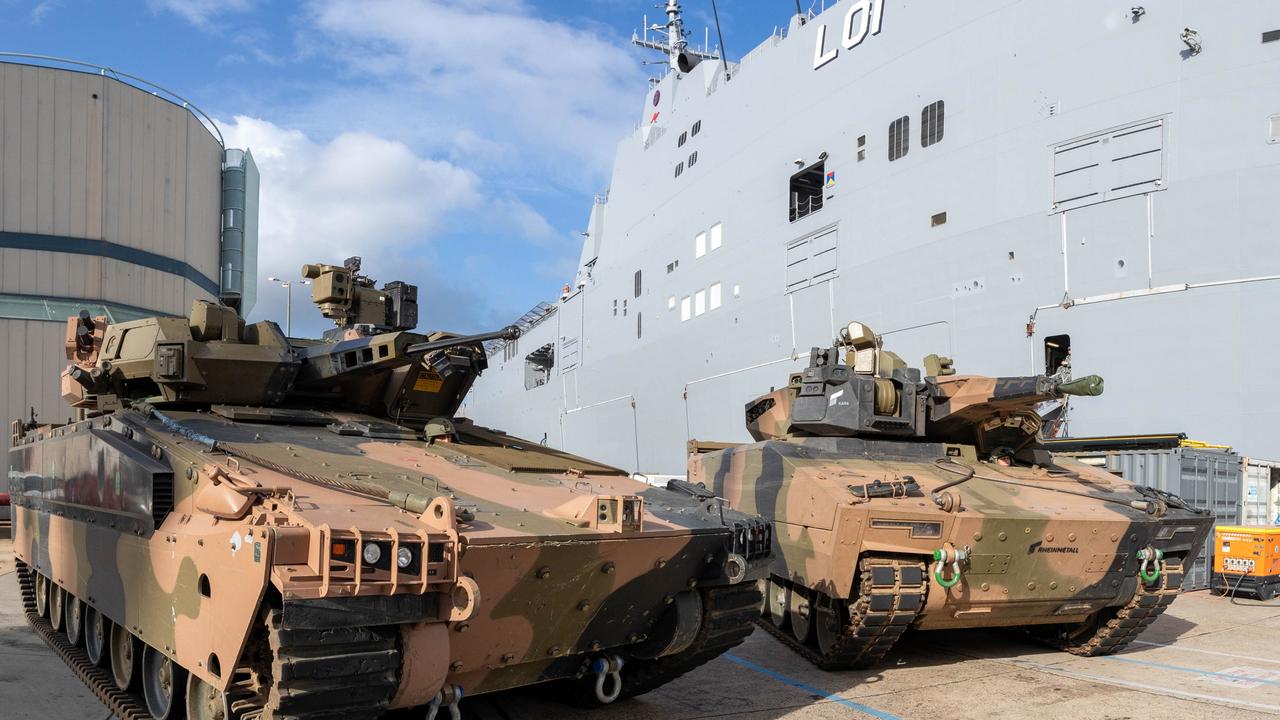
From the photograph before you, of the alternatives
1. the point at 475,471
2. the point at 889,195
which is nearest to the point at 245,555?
the point at 475,471

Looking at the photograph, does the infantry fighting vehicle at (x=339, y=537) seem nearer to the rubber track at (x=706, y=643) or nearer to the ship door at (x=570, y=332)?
the rubber track at (x=706, y=643)

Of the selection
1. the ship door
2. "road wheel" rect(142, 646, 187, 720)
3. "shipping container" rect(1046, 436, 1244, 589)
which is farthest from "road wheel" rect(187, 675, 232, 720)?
the ship door

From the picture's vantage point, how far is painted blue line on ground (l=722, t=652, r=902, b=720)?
707 centimetres

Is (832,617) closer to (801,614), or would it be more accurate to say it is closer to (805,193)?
(801,614)

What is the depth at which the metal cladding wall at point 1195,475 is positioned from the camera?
44.2 feet

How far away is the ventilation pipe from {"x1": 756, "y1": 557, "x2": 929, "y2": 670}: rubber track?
17.9 m

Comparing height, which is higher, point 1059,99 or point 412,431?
point 1059,99

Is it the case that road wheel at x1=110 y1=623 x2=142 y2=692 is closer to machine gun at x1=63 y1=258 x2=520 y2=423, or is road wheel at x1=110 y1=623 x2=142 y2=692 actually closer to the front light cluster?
machine gun at x1=63 y1=258 x2=520 y2=423

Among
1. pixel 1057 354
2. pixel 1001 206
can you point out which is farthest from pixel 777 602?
pixel 1001 206

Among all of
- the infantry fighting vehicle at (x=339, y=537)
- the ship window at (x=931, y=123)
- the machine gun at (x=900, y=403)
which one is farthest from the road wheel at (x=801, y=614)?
the ship window at (x=931, y=123)

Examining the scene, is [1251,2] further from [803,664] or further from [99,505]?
[99,505]

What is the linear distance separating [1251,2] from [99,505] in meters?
15.6

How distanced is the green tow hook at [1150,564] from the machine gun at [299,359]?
595cm

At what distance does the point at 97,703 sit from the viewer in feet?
22.9
